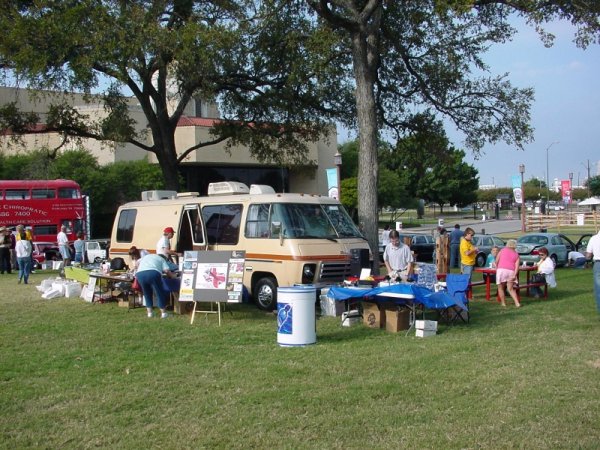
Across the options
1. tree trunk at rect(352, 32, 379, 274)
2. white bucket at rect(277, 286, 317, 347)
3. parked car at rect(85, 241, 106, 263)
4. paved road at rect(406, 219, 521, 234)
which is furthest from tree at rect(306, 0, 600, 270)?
paved road at rect(406, 219, 521, 234)

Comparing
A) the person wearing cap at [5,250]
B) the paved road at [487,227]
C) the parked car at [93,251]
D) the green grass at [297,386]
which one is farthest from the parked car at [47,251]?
the paved road at [487,227]

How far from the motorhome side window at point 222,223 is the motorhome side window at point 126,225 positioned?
330 centimetres

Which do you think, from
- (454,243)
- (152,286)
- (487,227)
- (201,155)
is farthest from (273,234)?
(487,227)

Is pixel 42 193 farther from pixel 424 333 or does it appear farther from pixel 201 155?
pixel 424 333

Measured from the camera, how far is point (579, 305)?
46.4 ft

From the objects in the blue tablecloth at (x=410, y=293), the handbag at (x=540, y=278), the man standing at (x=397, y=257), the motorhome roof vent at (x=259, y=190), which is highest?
the motorhome roof vent at (x=259, y=190)

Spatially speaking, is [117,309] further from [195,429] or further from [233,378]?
[195,429]

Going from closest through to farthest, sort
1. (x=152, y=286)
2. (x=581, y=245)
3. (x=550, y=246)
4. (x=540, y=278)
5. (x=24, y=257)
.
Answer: (x=152, y=286), (x=540, y=278), (x=24, y=257), (x=550, y=246), (x=581, y=245)

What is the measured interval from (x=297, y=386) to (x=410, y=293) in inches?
144

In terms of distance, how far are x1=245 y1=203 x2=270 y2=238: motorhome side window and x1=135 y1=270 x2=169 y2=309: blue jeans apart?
7.65 feet

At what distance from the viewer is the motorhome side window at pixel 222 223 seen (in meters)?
15.0

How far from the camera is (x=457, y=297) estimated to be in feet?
39.2

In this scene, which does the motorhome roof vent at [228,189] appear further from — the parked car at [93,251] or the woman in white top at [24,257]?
the parked car at [93,251]

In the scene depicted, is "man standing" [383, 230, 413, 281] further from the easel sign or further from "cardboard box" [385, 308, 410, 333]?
the easel sign
